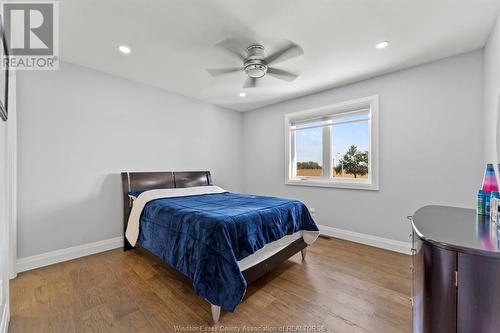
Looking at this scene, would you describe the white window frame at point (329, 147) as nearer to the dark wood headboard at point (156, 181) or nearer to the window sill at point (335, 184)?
the window sill at point (335, 184)

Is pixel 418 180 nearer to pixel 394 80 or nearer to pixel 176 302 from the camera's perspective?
pixel 394 80

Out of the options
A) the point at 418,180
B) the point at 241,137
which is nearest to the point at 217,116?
the point at 241,137

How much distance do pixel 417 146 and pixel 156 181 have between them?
12.4ft

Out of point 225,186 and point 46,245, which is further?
point 225,186

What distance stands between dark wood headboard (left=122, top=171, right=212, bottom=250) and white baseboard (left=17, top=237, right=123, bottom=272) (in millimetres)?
230

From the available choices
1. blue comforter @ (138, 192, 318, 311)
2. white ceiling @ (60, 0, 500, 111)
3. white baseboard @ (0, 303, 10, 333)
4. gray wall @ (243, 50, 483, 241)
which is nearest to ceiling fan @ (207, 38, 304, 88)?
white ceiling @ (60, 0, 500, 111)

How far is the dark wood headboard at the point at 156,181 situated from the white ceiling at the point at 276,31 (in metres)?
1.51

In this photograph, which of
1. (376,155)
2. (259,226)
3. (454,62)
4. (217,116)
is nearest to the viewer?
(259,226)

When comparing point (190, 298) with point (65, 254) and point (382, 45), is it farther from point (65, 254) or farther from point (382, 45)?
point (382, 45)

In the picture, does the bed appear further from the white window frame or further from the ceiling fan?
the ceiling fan

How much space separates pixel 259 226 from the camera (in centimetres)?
200

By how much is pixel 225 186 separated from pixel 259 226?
2803mm

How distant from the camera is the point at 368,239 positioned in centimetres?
318

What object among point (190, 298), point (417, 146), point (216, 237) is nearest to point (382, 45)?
point (417, 146)
